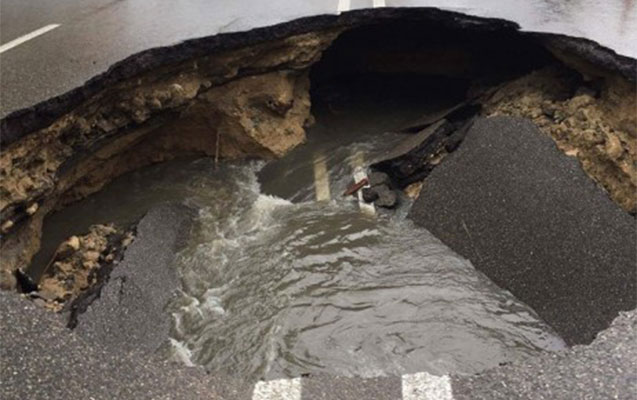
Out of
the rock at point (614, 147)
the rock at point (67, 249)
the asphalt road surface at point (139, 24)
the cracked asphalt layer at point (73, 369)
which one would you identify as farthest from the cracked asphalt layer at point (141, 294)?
the rock at point (614, 147)

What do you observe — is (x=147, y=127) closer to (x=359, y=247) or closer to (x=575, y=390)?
(x=359, y=247)

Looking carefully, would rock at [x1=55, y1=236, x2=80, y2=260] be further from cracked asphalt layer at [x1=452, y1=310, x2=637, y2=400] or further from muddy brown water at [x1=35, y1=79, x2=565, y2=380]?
cracked asphalt layer at [x1=452, y1=310, x2=637, y2=400]

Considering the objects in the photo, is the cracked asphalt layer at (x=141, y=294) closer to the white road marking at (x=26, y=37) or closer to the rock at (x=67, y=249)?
the rock at (x=67, y=249)

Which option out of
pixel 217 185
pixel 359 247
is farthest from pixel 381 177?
pixel 217 185

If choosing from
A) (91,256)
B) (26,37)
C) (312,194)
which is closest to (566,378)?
(91,256)

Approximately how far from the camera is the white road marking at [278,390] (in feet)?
10.3

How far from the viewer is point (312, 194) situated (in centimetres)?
681

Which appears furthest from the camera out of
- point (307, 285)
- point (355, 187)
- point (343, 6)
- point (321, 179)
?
point (321, 179)

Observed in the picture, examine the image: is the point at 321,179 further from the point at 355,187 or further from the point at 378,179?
the point at 378,179

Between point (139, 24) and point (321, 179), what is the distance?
Answer: 267 centimetres

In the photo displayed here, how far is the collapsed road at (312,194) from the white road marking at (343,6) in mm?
Answer: 137

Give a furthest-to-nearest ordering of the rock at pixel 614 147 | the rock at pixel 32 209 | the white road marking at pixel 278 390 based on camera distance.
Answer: the rock at pixel 614 147 < the rock at pixel 32 209 < the white road marking at pixel 278 390

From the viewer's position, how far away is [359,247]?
5.66m

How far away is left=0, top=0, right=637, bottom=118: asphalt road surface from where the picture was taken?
5.57 meters
